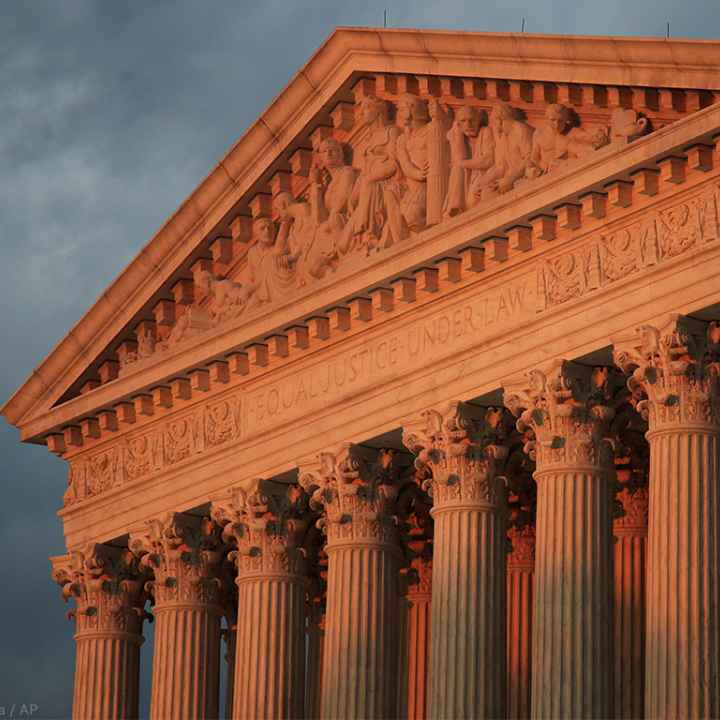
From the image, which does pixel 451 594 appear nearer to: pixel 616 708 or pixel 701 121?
pixel 616 708

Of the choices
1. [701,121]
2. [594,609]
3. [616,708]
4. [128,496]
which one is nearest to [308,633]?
[128,496]

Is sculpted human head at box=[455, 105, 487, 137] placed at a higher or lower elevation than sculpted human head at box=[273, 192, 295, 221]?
higher

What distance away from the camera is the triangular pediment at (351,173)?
178ft

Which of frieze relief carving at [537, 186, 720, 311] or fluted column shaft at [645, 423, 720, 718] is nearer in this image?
fluted column shaft at [645, 423, 720, 718]

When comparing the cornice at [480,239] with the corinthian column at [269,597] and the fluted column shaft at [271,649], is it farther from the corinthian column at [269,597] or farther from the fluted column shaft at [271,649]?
the fluted column shaft at [271,649]

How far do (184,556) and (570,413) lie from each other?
48.1 ft

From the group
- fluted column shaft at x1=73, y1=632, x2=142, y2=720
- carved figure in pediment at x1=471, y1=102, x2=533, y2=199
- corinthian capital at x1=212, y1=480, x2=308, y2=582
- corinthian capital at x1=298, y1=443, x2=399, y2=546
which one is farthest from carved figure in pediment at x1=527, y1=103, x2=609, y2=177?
fluted column shaft at x1=73, y1=632, x2=142, y2=720

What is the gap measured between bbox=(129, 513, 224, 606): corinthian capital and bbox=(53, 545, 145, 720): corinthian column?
2408mm

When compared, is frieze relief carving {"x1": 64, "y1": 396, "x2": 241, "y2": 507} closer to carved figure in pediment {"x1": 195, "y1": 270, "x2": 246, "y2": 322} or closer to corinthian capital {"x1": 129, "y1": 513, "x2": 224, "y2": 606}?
corinthian capital {"x1": 129, "y1": 513, "x2": 224, "y2": 606}

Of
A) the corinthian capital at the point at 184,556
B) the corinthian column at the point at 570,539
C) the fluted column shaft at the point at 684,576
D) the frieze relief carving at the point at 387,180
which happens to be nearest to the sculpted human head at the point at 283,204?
the frieze relief carving at the point at 387,180

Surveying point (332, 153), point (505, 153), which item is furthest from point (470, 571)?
point (332, 153)

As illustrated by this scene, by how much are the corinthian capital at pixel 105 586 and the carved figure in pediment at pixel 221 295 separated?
289 inches

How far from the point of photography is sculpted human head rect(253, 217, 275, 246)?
63438 mm

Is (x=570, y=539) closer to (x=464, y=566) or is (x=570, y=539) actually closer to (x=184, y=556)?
(x=464, y=566)
